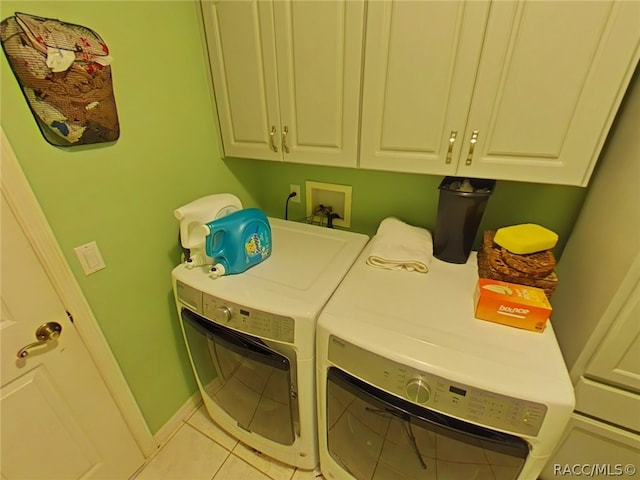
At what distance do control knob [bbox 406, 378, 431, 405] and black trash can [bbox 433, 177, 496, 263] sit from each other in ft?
1.90

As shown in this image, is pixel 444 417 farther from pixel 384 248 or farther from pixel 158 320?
pixel 158 320

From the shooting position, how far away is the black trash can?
102 centimetres

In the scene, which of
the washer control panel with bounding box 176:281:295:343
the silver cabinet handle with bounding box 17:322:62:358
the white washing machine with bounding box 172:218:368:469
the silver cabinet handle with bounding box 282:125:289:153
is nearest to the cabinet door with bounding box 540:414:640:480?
the white washing machine with bounding box 172:218:368:469

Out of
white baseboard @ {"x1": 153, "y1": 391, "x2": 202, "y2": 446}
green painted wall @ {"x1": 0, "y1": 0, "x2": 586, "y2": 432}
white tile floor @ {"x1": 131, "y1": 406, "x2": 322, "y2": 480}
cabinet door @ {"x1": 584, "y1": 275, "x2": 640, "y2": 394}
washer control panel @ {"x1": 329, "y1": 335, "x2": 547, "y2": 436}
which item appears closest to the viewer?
washer control panel @ {"x1": 329, "y1": 335, "x2": 547, "y2": 436}

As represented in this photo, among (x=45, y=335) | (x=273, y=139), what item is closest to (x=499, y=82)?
(x=273, y=139)

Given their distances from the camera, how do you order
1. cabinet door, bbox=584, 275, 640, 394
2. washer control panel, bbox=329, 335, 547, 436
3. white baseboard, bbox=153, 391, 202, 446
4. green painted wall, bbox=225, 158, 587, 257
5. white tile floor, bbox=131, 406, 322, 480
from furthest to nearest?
white baseboard, bbox=153, 391, 202, 446, white tile floor, bbox=131, 406, 322, 480, green painted wall, bbox=225, 158, 587, 257, cabinet door, bbox=584, 275, 640, 394, washer control panel, bbox=329, 335, 547, 436

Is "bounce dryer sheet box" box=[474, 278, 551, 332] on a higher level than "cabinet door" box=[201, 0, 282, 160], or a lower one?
lower

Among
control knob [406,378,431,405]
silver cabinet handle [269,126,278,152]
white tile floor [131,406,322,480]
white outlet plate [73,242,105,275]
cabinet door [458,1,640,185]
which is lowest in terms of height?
white tile floor [131,406,322,480]

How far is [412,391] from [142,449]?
4.45 feet

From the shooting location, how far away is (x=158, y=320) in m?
1.27

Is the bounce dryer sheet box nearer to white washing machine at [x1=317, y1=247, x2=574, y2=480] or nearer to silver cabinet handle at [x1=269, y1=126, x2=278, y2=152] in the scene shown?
white washing machine at [x1=317, y1=247, x2=574, y2=480]

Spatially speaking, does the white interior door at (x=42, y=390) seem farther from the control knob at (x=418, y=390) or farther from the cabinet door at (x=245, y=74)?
the control knob at (x=418, y=390)

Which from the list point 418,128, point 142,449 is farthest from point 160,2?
point 142,449

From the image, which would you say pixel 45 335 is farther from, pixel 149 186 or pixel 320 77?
pixel 320 77
